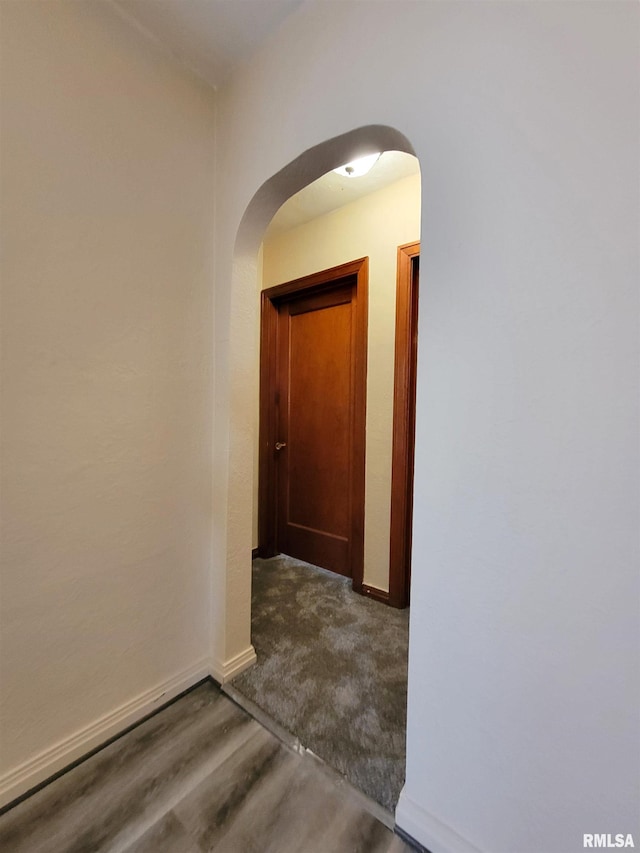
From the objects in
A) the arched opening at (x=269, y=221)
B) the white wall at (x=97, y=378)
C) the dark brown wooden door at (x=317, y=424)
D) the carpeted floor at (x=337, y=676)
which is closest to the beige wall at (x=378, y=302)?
the dark brown wooden door at (x=317, y=424)

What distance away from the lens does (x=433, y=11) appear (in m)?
0.96

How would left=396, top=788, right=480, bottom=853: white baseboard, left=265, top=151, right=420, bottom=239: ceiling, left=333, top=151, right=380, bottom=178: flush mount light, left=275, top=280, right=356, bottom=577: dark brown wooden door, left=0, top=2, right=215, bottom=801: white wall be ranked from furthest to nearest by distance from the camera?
left=275, top=280, right=356, bottom=577: dark brown wooden door < left=265, top=151, right=420, bottom=239: ceiling < left=333, top=151, right=380, bottom=178: flush mount light < left=0, top=2, right=215, bottom=801: white wall < left=396, top=788, right=480, bottom=853: white baseboard

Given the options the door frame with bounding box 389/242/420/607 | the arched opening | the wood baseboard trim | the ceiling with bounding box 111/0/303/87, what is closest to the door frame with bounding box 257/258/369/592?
the wood baseboard trim

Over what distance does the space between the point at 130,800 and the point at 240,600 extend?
689 millimetres

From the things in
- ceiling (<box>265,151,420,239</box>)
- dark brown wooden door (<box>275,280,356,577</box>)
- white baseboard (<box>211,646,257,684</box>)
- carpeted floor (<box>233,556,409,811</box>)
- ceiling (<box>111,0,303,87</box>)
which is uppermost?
ceiling (<box>111,0,303,87</box>)

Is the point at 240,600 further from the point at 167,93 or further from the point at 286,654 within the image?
the point at 167,93

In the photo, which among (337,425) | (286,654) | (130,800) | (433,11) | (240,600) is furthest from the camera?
(337,425)

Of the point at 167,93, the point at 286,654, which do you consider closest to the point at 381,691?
the point at 286,654

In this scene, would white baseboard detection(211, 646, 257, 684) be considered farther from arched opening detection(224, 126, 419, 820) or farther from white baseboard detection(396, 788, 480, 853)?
white baseboard detection(396, 788, 480, 853)

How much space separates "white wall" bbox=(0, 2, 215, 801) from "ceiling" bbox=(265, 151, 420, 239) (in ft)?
2.65

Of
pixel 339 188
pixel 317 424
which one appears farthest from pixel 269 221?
pixel 317 424

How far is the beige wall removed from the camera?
220 centimetres

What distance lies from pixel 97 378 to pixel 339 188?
1.86 metres

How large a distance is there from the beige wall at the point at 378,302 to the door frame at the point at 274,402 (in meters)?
0.05
